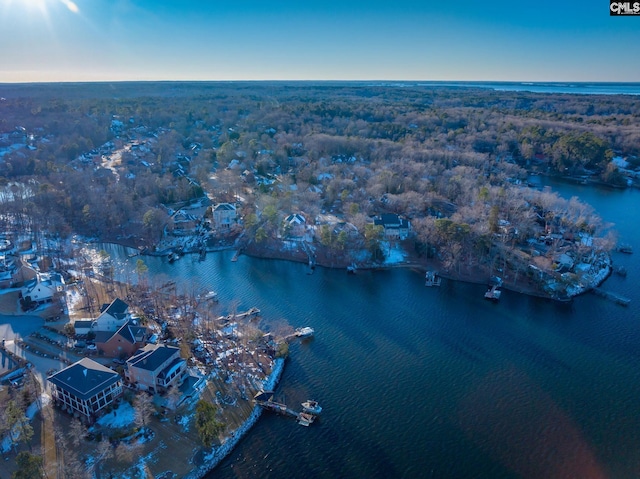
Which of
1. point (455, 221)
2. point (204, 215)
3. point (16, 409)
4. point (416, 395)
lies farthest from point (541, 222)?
point (16, 409)

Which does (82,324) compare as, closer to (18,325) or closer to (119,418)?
(18,325)

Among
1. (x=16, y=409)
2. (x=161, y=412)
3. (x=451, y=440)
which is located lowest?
(x=451, y=440)

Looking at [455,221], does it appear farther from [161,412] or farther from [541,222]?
[161,412]

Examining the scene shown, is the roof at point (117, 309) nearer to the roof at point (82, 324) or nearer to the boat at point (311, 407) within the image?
the roof at point (82, 324)

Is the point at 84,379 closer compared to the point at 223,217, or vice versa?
the point at 84,379

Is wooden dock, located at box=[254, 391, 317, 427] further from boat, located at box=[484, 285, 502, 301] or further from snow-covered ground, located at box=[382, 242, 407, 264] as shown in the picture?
snow-covered ground, located at box=[382, 242, 407, 264]

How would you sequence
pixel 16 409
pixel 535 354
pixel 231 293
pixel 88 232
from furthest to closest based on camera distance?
pixel 88 232, pixel 231 293, pixel 535 354, pixel 16 409

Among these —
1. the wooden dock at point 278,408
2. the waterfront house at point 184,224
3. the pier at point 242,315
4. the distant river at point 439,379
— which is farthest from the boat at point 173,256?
the wooden dock at point 278,408

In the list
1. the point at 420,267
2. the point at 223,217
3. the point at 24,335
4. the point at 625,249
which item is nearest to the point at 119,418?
the point at 24,335
